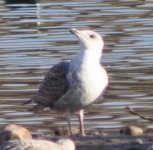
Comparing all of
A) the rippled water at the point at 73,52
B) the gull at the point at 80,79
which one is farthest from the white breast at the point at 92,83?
the rippled water at the point at 73,52

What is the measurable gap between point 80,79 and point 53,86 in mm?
588

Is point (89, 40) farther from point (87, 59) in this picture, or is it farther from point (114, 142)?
point (114, 142)

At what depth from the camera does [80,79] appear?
41.0 feet

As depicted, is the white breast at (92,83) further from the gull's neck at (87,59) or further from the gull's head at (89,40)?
the gull's head at (89,40)

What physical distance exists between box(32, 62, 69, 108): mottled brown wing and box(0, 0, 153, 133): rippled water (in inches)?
22.2

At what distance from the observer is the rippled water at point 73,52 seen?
14.3m

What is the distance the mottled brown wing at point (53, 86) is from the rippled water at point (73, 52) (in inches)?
22.2

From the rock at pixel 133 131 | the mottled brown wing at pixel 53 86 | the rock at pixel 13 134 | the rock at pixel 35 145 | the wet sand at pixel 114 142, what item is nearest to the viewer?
the rock at pixel 35 145

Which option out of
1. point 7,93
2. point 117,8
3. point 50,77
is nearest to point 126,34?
point 117,8

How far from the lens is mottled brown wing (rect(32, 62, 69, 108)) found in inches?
505

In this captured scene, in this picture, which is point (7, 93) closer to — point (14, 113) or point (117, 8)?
point (14, 113)

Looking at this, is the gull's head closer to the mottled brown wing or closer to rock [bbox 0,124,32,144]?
the mottled brown wing

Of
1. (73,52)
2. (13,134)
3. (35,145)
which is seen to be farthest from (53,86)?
(73,52)

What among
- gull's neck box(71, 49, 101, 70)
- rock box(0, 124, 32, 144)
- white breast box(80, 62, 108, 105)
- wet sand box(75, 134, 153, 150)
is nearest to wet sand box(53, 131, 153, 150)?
wet sand box(75, 134, 153, 150)
